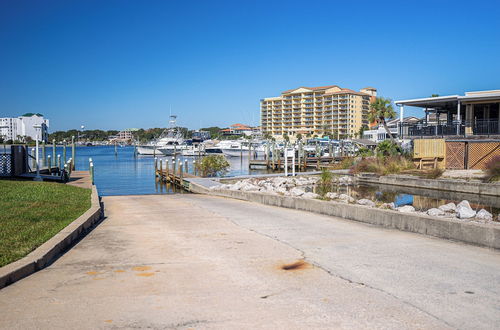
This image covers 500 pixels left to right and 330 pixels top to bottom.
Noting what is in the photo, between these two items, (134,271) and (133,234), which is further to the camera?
(133,234)

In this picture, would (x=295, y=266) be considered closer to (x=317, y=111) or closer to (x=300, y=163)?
(x=300, y=163)

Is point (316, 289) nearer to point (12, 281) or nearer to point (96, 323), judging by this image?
point (96, 323)

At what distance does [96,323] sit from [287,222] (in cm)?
714

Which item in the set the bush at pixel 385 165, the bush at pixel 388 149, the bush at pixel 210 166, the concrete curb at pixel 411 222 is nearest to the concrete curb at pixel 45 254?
the concrete curb at pixel 411 222

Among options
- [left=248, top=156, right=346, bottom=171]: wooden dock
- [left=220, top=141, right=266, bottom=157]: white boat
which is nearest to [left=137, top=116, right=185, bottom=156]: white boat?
[left=220, top=141, right=266, bottom=157]: white boat

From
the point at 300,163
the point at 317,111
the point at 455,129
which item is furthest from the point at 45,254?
the point at 317,111

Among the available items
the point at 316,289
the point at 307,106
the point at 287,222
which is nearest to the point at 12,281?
the point at 316,289

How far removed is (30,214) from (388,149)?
28.1 m

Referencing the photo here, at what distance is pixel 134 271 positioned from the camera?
641cm

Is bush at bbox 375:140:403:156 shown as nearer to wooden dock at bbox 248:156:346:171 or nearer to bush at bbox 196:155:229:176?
bush at bbox 196:155:229:176

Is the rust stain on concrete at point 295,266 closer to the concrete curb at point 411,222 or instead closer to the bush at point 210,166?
the concrete curb at point 411,222

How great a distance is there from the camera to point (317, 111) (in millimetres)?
164375

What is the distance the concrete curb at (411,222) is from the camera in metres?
7.96

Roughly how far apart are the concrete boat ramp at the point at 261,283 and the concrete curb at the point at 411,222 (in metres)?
0.28
